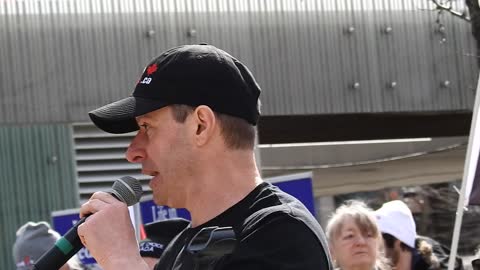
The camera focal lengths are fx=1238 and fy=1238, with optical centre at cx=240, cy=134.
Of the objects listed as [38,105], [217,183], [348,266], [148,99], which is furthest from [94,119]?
[38,105]

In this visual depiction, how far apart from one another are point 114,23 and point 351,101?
2.78 meters

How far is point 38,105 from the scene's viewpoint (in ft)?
41.7

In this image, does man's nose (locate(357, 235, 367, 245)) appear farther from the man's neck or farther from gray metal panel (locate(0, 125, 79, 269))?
gray metal panel (locate(0, 125, 79, 269))

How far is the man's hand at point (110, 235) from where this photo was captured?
2.76 m

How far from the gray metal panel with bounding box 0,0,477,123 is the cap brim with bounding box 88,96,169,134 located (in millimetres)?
9751

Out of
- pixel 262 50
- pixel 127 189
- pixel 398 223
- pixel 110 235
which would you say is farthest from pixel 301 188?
pixel 262 50

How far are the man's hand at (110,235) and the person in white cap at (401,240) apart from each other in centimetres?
411

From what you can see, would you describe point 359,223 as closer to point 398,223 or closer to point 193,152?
point 398,223

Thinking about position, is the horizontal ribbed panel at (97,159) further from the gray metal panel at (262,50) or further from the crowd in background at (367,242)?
the crowd in background at (367,242)

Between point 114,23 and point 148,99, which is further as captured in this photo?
point 114,23

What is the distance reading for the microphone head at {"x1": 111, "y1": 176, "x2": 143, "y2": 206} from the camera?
9.73 feet

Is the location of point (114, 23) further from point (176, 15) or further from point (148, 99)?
point (148, 99)

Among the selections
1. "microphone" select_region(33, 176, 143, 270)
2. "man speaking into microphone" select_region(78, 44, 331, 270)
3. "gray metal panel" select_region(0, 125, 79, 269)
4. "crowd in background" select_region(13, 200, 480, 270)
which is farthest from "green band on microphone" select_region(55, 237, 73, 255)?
"gray metal panel" select_region(0, 125, 79, 269)

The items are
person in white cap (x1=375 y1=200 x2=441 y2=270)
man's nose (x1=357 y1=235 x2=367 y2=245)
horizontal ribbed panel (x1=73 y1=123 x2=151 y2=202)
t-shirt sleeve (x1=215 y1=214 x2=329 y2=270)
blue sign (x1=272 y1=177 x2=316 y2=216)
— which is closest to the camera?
t-shirt sleeve (x1=215 y1=214 x2=329 y2=270)
